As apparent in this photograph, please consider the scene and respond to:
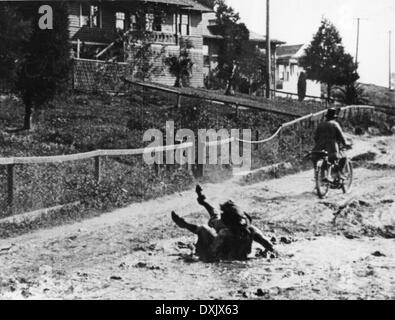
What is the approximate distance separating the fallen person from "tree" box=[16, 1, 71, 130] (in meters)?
12.6

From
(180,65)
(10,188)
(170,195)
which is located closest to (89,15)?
(180,65)

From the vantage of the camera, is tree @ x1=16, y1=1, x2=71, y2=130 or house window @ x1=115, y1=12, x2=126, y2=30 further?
house window @ x1=115, y1=12, x2=126, y2=30

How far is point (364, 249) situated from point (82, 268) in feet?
13.2

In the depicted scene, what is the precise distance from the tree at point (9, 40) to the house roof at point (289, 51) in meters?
44.8

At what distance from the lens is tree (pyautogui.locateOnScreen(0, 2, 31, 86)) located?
17750 millimetres

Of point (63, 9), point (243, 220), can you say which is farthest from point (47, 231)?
point (63, 9)

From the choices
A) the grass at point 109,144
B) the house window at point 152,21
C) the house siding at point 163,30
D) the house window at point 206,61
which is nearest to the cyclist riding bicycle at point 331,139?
the grass at point 109,144

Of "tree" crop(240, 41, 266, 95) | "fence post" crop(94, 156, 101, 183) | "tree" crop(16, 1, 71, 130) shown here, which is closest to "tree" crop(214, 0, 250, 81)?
"tree" crop(240, 41, 266, 95)

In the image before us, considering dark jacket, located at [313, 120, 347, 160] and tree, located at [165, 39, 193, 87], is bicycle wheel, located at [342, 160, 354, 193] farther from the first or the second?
tree, located at [165, 39, 193, 87]

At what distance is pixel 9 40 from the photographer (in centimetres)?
1798

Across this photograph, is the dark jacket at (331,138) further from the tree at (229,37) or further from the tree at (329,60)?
the tree at (329,60)

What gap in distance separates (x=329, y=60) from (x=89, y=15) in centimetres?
1808

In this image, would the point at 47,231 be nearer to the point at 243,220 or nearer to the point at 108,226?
the point at 108,226

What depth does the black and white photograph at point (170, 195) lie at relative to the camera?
279 inches
